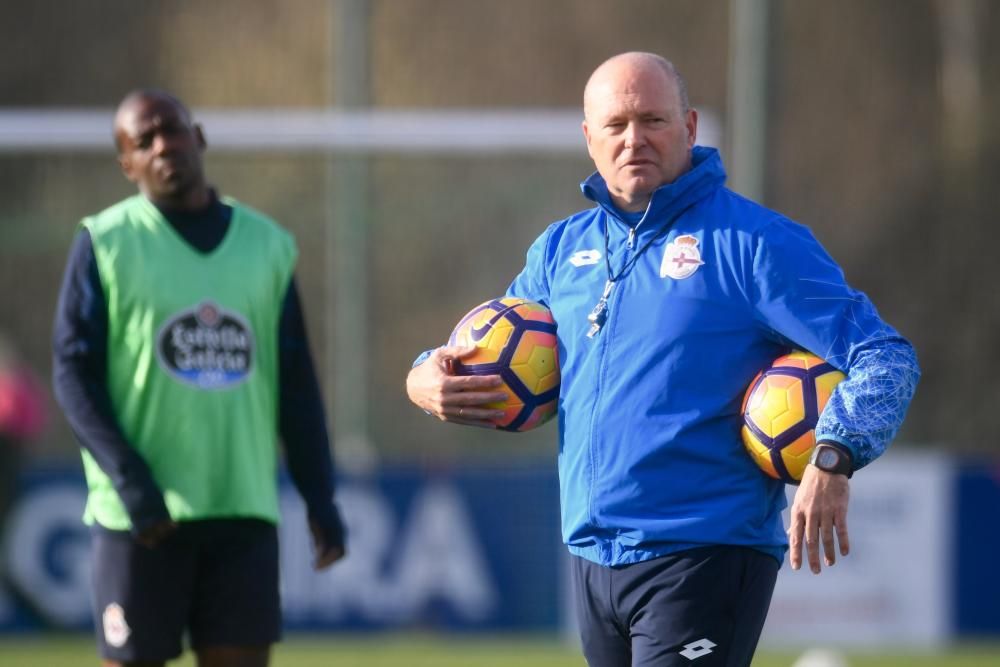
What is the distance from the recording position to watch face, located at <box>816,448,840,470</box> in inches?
137

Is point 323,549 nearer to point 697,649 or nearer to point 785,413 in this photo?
point 697,649

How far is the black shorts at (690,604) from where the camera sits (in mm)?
3705

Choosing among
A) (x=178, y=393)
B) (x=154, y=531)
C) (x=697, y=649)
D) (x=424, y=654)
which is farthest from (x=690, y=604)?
(x=424, y=654)

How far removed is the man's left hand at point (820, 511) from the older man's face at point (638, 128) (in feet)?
2.68

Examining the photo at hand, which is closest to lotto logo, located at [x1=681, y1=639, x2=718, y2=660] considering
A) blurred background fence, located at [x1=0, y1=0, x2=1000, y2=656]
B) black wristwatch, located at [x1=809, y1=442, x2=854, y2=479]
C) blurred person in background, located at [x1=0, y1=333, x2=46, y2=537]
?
black wristwatch, located at [x1=809, y1=442, x2=854, y2=479]

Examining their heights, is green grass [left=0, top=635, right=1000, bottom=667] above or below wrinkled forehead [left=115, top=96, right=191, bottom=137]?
below

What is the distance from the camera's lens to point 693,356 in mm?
3738

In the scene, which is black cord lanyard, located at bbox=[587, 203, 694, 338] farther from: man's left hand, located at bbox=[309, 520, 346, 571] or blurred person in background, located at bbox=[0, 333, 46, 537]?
blurred person in background, located at bbox=[0, 333, 46, 537]

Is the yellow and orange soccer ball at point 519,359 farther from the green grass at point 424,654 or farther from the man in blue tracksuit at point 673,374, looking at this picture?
the green grass at point 424,654

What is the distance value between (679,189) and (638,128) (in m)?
0.17

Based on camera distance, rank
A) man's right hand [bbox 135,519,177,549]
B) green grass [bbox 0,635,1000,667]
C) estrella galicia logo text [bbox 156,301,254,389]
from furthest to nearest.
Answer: green grass [bbox 0,635,1000,667] < estrella galicia logo text [bbox 156,301,254,389] < man's right hand [bbox 135,519,177,549]

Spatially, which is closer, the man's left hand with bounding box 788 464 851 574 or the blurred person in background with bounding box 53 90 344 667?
the man's left hand with bounding box 788 464 851 574

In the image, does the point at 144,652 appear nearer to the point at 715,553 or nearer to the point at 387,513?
the point at 715,553

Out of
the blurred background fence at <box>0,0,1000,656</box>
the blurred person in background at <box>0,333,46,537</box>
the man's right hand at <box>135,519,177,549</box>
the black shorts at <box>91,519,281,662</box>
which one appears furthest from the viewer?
the blurred background fence at <box>0,0,1000,656</box>
